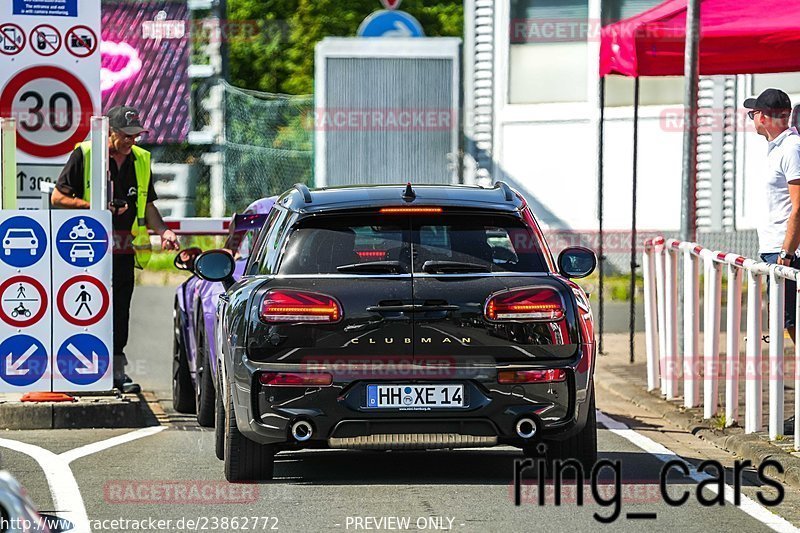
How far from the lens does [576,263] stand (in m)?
9.34

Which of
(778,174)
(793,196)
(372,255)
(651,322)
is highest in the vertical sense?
(778,174)

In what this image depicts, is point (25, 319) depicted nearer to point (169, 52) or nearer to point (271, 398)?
point (271, 398)

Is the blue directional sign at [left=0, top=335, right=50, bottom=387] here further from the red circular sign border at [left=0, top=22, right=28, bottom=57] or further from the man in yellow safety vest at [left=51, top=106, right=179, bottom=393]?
the red circular sign border at [left=0, top=22, right=28, bottom=57]

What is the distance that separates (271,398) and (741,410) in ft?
14.4

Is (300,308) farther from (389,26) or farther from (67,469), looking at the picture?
(389,26)

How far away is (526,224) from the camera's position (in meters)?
8.88

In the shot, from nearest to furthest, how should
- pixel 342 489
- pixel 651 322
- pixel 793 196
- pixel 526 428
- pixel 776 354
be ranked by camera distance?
pixel 526 428 → pixel 342 489 → pixel 776 354 → pixel 793 196 → pixel 651 322

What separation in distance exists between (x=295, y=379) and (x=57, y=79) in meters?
4.39

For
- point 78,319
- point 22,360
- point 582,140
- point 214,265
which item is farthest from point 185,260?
point 582,140

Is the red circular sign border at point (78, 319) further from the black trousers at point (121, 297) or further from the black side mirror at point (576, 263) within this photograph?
the black side mirror at point (576, 263)

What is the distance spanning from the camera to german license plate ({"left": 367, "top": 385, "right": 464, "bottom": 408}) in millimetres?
8281

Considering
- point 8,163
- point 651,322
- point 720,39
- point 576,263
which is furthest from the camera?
point 720,39

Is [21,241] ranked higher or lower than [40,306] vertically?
higher

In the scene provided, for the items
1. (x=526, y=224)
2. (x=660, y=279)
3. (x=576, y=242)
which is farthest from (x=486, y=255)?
(x=576, y=242)
